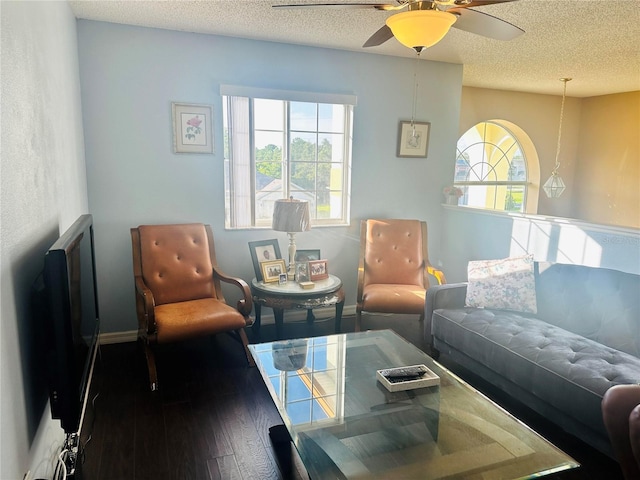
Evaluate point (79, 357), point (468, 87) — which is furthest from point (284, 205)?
point (468, 87)

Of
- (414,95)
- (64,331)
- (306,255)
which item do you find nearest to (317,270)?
(306,255)

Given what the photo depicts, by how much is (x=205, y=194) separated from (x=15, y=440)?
237 cm

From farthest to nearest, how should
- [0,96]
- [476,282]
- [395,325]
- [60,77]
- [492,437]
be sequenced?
[395,325], [476,282], [60,77], [492,437], [0,96]

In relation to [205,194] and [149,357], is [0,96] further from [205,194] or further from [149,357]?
[205,194]

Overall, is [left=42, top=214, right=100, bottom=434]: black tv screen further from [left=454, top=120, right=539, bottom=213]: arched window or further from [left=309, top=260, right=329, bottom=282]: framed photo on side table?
[left=454, top=120, right=539, bottom=213]: arched window

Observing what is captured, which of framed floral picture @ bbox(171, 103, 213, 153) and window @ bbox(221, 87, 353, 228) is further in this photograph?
window @ bbox(221, 87, 353, 228)

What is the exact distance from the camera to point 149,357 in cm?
266

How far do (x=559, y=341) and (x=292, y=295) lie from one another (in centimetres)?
166

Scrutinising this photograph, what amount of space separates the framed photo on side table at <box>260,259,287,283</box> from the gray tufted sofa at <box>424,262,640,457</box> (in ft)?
3.68

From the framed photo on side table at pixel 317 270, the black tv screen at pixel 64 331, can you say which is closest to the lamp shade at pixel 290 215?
the framed photo on side table at pixel 317 270

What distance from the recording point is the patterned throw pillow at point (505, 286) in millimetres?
2824

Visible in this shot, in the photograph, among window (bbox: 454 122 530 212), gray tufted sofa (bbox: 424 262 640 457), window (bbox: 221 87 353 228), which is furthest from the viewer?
window (bbox: 454 122 530 212)

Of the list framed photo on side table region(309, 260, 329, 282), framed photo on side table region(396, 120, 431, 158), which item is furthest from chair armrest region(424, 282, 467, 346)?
framed photo on side table region(396, 120, 431, 158)

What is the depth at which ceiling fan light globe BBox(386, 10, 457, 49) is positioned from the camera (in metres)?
1.73
